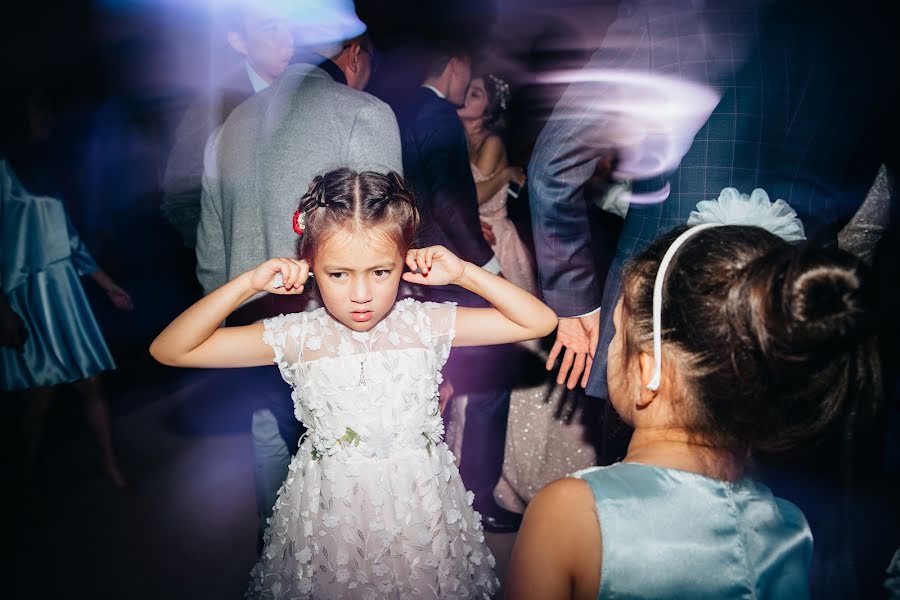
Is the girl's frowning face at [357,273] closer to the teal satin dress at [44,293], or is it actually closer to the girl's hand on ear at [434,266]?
the girl's hand on ear at [434,266]

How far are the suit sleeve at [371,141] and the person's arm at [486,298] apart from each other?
39 cm

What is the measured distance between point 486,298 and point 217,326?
0.68 metres

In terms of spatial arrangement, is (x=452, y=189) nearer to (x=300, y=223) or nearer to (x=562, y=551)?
(x=300, y=223)

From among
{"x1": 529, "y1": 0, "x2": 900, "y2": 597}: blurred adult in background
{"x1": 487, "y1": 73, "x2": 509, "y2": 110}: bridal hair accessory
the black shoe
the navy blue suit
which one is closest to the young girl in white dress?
{"x1": 529, "y1": 0, "x2": 900, "y2": 597}: blurred adult in background

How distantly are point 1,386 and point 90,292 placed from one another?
64.1 inches

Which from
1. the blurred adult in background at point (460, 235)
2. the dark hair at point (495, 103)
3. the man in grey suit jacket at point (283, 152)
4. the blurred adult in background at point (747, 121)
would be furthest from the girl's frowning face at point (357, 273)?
the dark hair at point (495, 103)

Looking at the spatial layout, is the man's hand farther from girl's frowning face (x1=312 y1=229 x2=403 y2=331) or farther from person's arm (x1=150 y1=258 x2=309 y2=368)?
person's arm (x1=150 y1=258 x2=309 y2=368)

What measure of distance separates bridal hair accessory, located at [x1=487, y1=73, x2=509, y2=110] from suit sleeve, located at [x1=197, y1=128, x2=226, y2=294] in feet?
5.64

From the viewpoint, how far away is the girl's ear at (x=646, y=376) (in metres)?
1.01

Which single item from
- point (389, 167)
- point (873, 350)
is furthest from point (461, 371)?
point (873, 350)

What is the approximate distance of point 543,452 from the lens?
2.58 metres

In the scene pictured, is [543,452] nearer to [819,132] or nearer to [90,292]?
[819,132]

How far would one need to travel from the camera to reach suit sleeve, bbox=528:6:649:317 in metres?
1.51

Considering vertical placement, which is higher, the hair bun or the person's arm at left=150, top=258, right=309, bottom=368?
the hair bun
